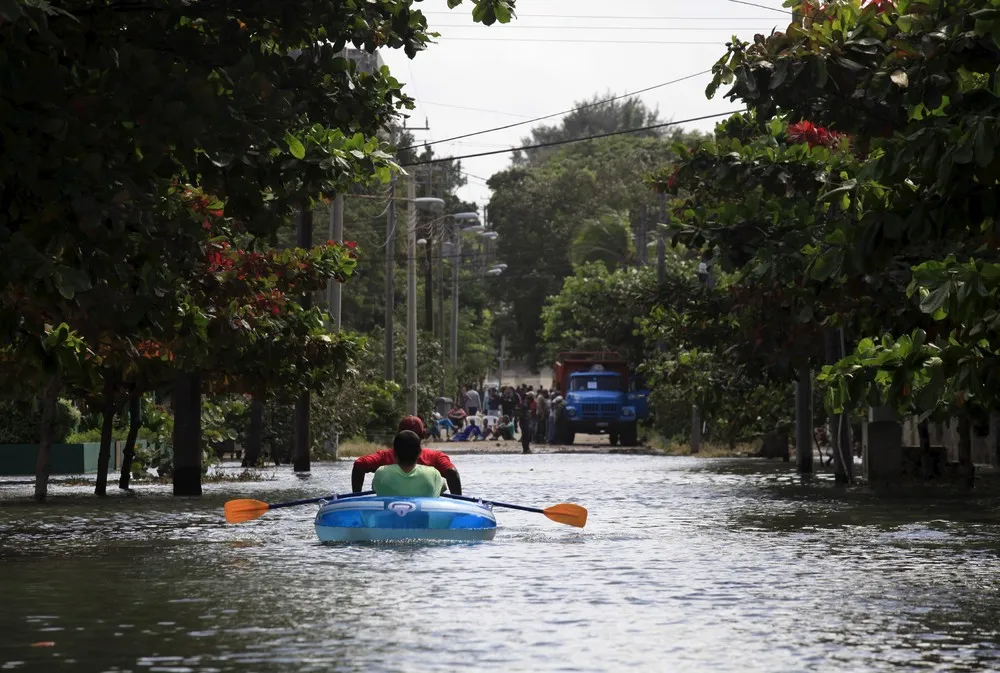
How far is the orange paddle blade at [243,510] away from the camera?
2228 cm

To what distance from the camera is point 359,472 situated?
21719mm

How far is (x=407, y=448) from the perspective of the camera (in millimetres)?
20766

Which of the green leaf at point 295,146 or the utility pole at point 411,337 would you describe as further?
the utility pole at point 411,337

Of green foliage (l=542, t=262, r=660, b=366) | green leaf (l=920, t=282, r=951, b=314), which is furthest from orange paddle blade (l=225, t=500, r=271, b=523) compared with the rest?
green foliage (l=542, t=262, r=660, b=366)

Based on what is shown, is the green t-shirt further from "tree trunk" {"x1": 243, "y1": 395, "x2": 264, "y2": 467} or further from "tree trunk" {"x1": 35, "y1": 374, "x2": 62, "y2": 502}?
"tree trunk" {"x1": 243, "y1": 395, "x2": 264, "y2": 467}

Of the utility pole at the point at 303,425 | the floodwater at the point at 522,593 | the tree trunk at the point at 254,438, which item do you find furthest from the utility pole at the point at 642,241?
the floodwater at the point at 522,593

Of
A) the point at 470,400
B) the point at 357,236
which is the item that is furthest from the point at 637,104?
the point at 470,400

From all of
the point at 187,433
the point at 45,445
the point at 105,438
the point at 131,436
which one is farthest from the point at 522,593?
the point at 131,436

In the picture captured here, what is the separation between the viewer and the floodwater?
1126 cm

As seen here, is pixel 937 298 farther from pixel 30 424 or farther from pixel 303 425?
pixel 303 425

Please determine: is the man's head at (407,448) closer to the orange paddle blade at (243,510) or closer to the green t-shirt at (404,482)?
the green t-shirt at (404,482)

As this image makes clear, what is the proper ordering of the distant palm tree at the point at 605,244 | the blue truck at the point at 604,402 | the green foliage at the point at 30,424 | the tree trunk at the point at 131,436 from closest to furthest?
1. the tree trunk at the point at 131,436
2. the green foliage at the point at 30,424
3. the blue truck at the point at 604,402
4. the distant palm tree at the point at 605,244

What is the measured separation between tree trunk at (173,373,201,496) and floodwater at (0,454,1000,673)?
3762 mm

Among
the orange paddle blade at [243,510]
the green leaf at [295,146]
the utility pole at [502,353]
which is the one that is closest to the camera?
the green leaf at [295,146]
